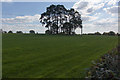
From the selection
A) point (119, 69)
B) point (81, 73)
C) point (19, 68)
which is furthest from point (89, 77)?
point (19, 68)

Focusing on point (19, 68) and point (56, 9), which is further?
point (56, 9)

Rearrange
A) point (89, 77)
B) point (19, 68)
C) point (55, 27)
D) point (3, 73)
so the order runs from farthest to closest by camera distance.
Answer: point (55, 27) → point (19, 68) → point (3, 73) → point (89, 77)

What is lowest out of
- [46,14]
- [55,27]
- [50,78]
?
[50,78]

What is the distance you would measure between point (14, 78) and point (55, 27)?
188ft

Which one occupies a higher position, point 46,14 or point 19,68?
point 46,14

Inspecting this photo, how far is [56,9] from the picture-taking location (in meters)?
64.5

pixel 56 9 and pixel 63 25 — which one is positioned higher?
pixel 56 9

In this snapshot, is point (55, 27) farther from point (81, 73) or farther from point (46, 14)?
point (81, 73)

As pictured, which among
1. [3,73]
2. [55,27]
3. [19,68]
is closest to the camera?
[3,73]

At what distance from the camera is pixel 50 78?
6711 mm

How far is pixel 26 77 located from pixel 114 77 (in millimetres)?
3591

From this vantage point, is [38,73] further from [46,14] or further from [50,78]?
[46,14]

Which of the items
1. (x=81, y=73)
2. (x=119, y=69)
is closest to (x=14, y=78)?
(x=81, y=73)

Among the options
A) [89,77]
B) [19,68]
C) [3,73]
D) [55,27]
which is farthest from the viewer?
[55,27]
